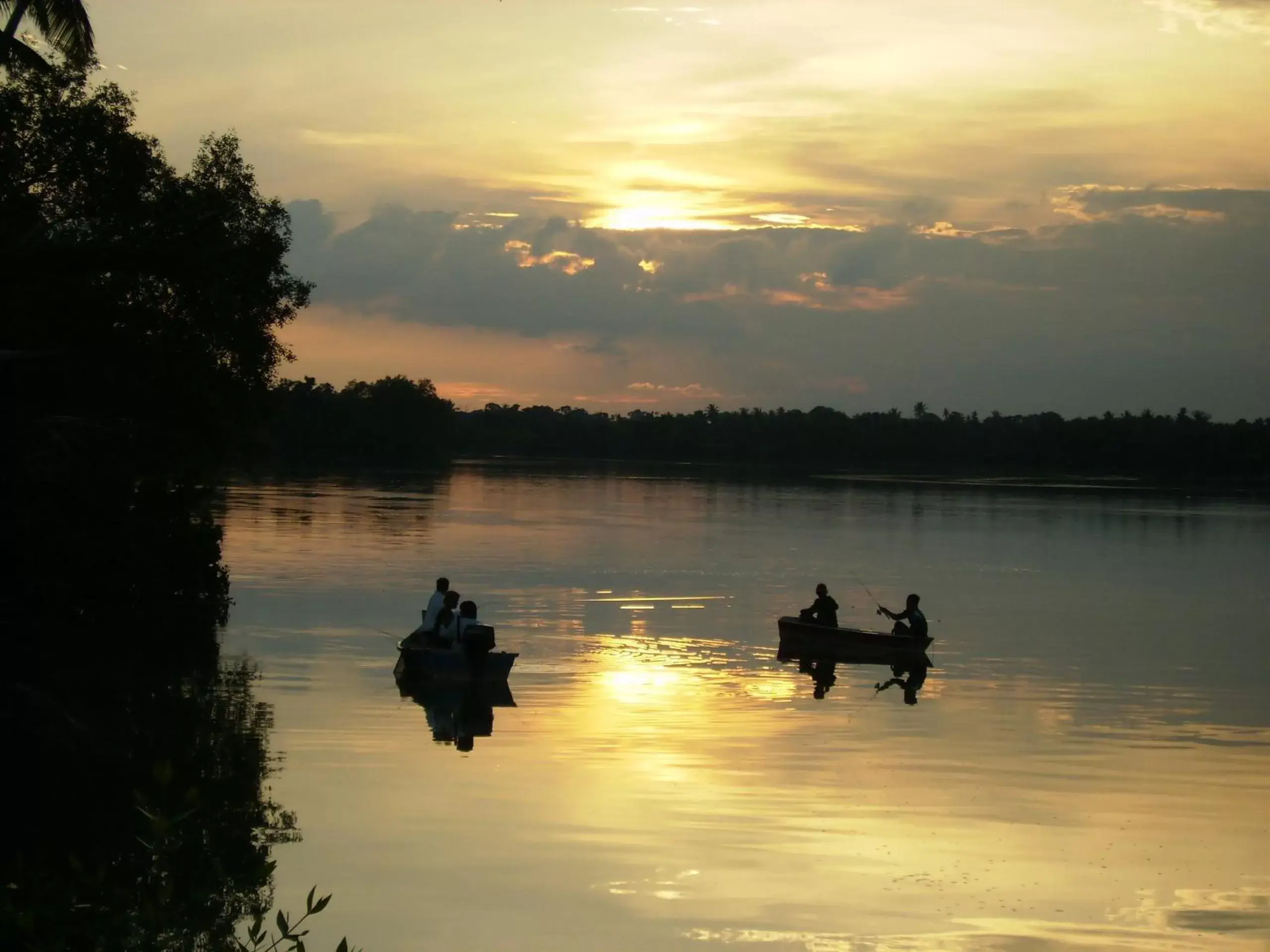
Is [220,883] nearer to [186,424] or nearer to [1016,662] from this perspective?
[186,424]

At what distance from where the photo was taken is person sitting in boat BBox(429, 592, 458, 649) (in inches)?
1006

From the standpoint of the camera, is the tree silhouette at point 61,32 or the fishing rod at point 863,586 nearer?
the tree silhouette at point 61,32

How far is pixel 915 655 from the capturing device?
3059 cm

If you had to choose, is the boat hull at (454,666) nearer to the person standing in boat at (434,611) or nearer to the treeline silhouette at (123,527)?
the person standing in boat at (434,611)

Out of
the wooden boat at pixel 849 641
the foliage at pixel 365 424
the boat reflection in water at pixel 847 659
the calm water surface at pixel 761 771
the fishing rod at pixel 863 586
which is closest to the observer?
the calm water surface at pixel 761 771

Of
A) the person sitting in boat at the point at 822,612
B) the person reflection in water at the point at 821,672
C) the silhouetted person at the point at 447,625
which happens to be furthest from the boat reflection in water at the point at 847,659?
the silhouetted person at the point at 447,625

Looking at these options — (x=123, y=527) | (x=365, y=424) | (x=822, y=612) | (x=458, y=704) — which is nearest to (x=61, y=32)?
(x=123, y=527)

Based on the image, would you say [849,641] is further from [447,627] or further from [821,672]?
[447,627]

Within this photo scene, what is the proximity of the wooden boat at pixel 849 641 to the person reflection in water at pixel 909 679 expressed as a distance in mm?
323

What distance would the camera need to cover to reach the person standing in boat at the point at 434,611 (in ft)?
84.7

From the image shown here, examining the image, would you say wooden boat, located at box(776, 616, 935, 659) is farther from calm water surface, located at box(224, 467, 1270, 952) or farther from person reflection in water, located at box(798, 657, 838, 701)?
calm water surface, located at box(224, 467, 1270, 952)

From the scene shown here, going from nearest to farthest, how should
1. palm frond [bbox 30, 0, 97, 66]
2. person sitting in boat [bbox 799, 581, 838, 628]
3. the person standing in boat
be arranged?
palm frond [bbox 30, 0, 97, 66] < the person standing in boat < person sitting in boat [bbox 799, 581, 838, 628]

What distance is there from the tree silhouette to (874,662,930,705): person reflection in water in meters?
17.9

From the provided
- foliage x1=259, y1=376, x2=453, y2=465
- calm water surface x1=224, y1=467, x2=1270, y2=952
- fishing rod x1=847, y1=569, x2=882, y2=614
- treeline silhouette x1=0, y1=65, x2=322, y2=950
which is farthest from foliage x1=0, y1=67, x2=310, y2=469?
foliage x1=259, y1=376, x2=453, y2=465
